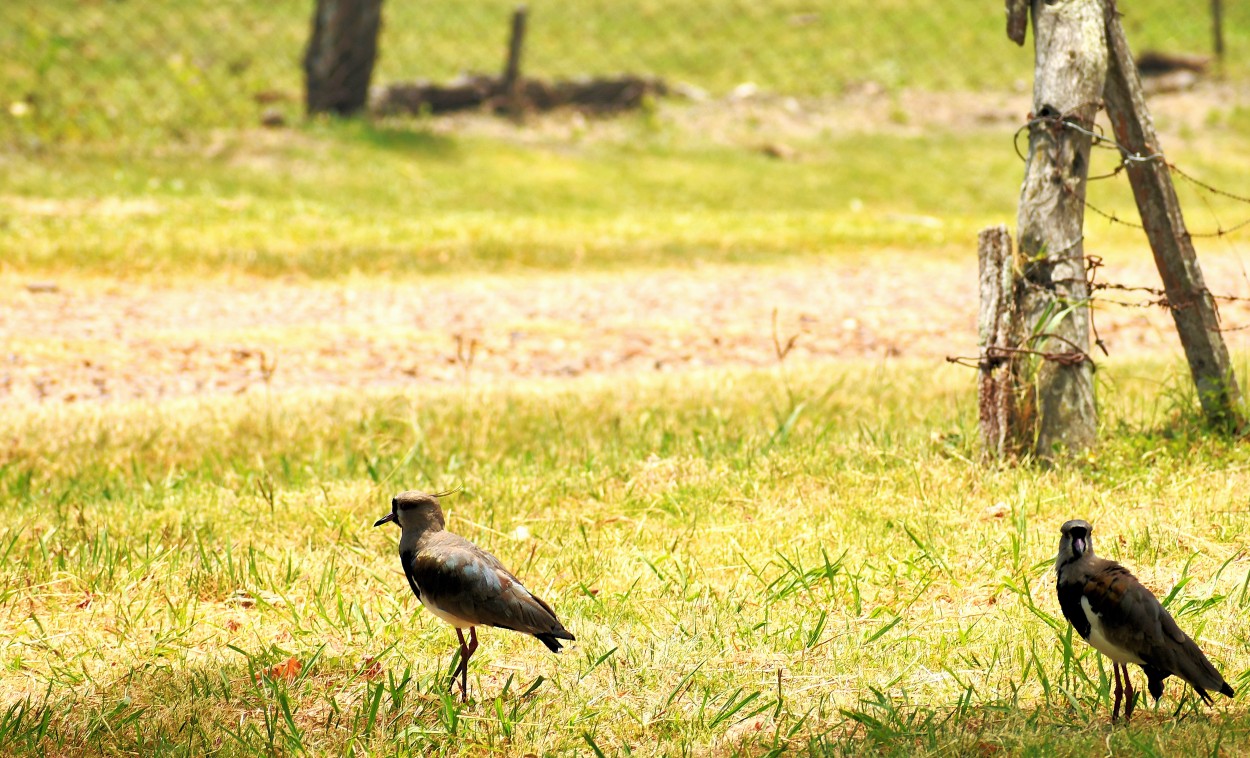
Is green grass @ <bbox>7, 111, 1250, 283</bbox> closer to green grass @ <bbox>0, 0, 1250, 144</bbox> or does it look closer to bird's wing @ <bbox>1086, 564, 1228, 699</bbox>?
green grass @ <bbox>0, 0, 1250, 144</bbox>

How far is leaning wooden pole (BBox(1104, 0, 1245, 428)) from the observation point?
18.3 ft

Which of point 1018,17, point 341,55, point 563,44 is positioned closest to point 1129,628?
point 1018,17

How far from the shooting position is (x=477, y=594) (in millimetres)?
3369

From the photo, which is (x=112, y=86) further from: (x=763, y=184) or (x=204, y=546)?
(x=204, y=546)

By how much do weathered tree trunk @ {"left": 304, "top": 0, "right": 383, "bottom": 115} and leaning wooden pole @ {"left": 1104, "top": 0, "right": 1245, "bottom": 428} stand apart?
1137cm

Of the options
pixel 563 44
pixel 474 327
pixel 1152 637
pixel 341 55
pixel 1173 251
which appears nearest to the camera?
pixel 1152 637

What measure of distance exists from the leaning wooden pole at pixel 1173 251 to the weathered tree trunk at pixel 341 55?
1137 centimetres

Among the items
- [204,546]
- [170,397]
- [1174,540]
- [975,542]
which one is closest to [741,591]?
[975,542]

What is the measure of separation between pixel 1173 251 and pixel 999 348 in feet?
3.32

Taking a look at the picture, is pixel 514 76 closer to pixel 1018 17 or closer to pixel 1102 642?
pixel 1018 17

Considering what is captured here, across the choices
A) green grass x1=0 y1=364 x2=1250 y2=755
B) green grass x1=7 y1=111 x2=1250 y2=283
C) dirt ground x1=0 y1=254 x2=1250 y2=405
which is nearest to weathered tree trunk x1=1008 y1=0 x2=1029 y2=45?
green grass x1=0 y1=364 x2=1250 y2=755

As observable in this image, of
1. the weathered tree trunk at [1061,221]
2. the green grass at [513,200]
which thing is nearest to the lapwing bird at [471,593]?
the weathered tree trunk at [1061,221]

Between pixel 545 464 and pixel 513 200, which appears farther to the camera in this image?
pixel 513 200

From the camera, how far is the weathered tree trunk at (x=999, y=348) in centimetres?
530
